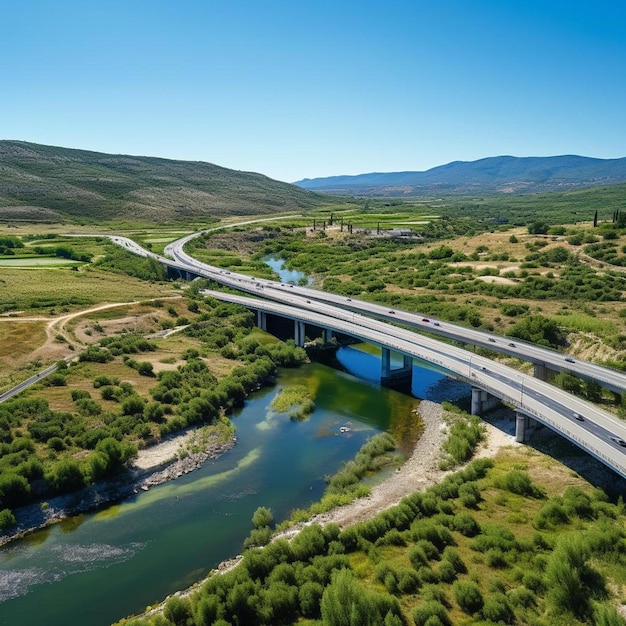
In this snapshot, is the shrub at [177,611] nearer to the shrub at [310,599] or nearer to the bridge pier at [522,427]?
the shrub at [310,599]

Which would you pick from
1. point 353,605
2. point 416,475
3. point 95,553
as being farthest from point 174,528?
point 416,475

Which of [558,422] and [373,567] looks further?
[558,422]

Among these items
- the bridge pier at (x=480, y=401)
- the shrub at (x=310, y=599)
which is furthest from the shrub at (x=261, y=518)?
the bridge pier at (x=480, y=401)

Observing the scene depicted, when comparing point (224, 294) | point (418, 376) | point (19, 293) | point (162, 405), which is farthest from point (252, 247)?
point (162, 405)

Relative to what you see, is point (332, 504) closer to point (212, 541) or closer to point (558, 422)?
point (212, 541)

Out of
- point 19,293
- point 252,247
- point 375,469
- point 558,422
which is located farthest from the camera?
point 252,247

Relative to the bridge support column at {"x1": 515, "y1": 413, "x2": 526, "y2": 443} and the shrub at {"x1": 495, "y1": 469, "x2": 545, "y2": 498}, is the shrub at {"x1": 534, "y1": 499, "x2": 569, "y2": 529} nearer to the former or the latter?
the shrub at {"x1": 495, "y1": 469, "x2": 545, "y2": 498}
